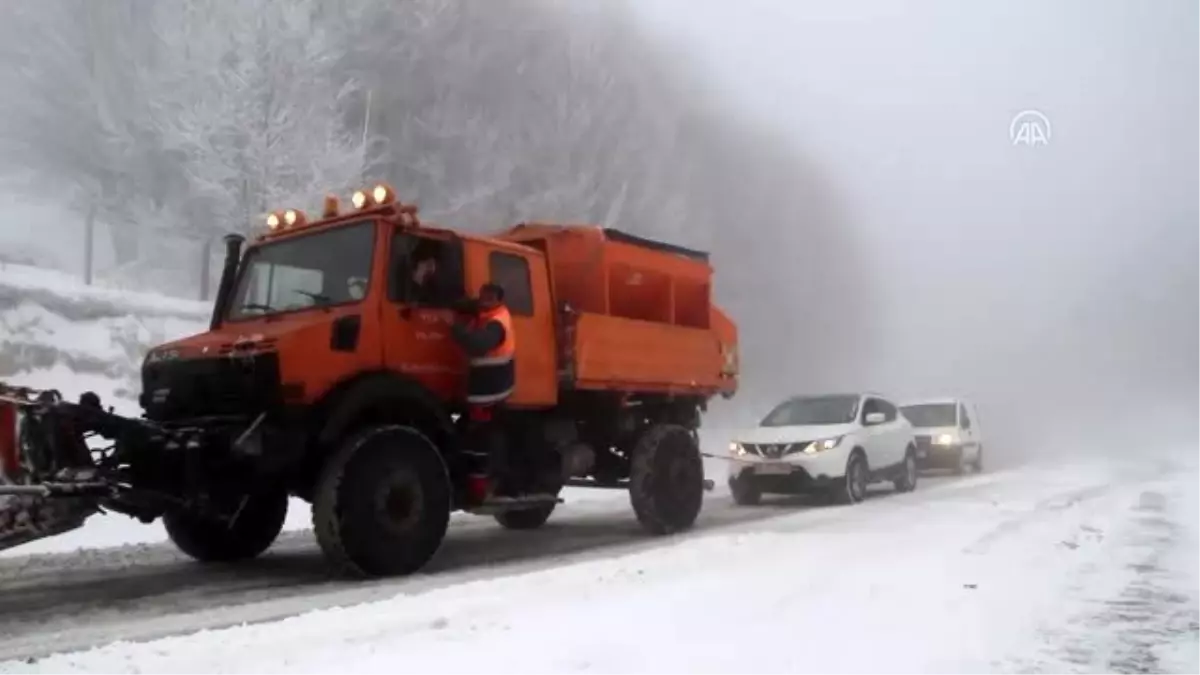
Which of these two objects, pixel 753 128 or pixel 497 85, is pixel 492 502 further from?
pixel 753 128

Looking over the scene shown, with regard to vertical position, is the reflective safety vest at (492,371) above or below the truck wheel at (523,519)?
above

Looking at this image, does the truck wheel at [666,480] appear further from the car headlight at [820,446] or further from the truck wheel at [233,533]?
the truck wheel at [233,533]

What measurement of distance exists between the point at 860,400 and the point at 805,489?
2272 millimetres

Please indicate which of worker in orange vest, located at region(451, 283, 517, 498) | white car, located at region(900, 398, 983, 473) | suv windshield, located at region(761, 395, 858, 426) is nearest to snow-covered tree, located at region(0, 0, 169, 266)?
suv windshield, located at region(761, 395, 858, 426)

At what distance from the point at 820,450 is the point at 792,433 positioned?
546 millimetres

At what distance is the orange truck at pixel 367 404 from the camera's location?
6809mm

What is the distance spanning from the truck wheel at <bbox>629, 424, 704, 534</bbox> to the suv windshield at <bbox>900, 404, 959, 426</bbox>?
1226cm

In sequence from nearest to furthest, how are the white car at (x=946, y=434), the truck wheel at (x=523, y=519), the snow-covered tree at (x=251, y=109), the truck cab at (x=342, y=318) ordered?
the truck cab at (x=342, y=318) < the truck wheel at (x=523, y=519) < the snow-covered tree at (x=251, y=109) < the white car at (x=946, y=434)

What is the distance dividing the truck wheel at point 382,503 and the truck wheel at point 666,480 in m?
2.75

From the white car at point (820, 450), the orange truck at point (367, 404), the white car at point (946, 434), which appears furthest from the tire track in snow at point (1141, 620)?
the white car at point (946, 434)

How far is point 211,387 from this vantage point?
23.7ft

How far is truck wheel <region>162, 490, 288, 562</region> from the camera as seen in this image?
8.45 m

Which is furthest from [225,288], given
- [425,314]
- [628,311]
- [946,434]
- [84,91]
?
[84,91]

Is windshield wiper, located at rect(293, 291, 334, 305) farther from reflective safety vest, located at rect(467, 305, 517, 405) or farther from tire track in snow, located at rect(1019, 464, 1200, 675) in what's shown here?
tire track in snow, located at rect(1019, 464, 1200, 675)
